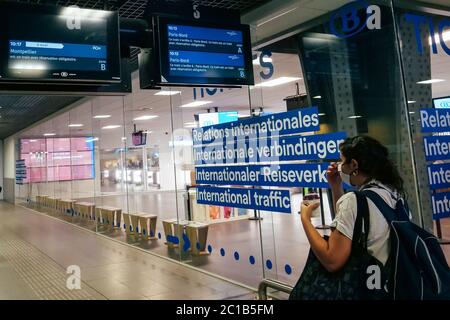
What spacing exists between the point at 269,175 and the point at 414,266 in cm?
245

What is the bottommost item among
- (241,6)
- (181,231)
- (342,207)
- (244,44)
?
(181,231)

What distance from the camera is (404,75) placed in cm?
336

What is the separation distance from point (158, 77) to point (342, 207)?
2089 mm

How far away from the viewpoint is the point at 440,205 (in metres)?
3.16

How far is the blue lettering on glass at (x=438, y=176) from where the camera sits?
313cm

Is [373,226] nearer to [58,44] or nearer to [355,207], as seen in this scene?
[355,207]

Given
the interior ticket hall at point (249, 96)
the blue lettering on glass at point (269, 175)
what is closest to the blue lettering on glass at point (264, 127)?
the interior ticket hall at point (249, 96)

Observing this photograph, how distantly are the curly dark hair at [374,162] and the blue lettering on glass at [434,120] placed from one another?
188cm

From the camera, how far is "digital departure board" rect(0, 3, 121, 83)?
2.73 meters

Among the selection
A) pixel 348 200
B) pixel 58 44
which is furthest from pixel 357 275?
pixel 58 44

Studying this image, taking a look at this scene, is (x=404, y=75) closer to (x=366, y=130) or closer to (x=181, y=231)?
(x=366, y=130)

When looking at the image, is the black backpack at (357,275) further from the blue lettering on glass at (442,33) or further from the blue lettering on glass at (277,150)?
the blue lettering on glass at (442,33)

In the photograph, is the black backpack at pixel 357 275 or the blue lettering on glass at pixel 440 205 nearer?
the black backpack at pixel 357 275

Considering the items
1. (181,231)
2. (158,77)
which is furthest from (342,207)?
(181,231)
